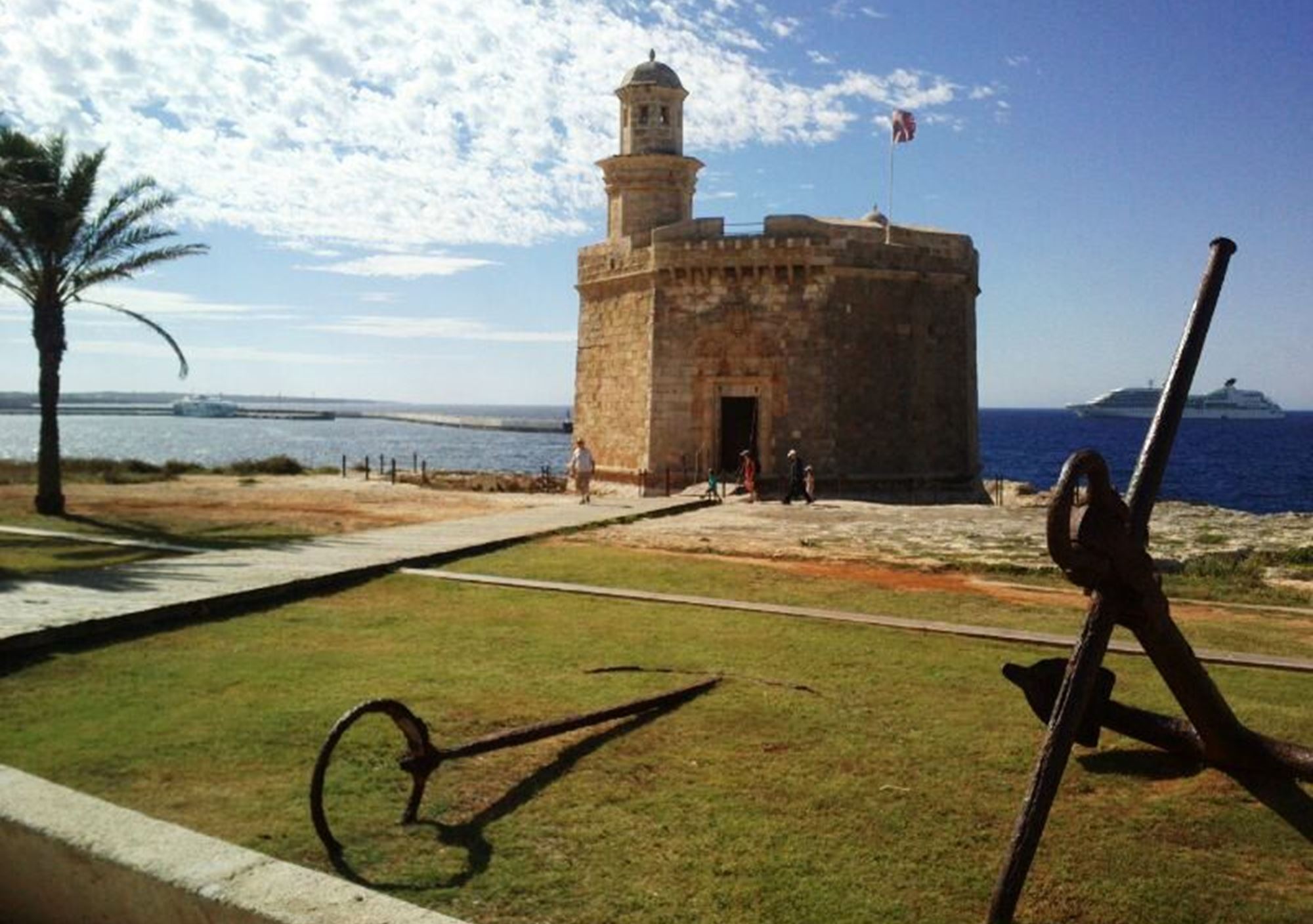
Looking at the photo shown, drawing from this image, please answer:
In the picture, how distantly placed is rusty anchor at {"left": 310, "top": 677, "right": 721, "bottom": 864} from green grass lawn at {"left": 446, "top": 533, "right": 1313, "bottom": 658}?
4.44 meters

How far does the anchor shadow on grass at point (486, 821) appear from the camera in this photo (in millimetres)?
3463

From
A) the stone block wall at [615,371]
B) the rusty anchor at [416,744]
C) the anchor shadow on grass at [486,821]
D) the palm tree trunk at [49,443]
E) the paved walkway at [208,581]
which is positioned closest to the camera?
the anchor shadow on grass at [486,821]

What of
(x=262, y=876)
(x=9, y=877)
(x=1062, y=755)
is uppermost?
(x=1062, y=755)

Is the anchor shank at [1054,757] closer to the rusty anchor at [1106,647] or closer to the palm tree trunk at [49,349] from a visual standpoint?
the rusty anchor at [1106,647]

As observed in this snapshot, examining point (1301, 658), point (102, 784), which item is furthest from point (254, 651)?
point (1301, 658)

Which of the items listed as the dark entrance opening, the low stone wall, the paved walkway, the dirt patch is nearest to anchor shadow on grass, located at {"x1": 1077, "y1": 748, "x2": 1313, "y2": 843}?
the low stone wall

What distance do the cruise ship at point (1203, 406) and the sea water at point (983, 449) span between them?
2038 mm

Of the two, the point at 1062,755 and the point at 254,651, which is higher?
the point at 1062,755

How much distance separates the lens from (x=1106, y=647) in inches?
146

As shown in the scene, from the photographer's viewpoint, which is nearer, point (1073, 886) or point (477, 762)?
point (1073, 886)

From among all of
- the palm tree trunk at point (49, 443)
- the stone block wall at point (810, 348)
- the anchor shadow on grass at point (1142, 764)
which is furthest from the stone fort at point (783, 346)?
the anchor shadow on grass at point (1142, 764)

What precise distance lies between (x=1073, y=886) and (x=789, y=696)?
239cm

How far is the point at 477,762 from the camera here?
15.3 ft

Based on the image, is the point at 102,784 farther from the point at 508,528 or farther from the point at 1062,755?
the point at 508,528
